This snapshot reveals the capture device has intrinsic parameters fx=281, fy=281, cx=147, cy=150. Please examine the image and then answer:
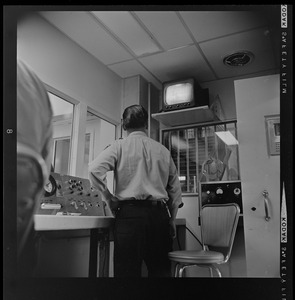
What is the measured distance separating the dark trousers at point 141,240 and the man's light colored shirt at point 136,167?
0.16 feet

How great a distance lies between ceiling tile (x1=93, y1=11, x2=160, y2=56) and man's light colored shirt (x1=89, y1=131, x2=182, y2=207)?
0.87 ft

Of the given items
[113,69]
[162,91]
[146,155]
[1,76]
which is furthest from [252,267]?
[1,76]

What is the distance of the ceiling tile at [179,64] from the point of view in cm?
87

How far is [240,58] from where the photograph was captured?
2.75 ft

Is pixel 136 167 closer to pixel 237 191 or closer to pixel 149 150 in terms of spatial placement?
pixel 149 150

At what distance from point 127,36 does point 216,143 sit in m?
0.43

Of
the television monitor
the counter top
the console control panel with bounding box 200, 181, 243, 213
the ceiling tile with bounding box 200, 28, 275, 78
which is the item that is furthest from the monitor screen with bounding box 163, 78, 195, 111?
the counter top

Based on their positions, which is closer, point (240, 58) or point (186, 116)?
point (240, 58)

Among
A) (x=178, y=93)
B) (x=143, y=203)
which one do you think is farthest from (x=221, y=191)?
(x=178, y=93)

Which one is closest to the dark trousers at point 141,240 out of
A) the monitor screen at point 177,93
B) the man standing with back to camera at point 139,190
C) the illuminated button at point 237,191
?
the man standing with back to camera at point 139,190

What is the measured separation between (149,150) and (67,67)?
1.18 ft

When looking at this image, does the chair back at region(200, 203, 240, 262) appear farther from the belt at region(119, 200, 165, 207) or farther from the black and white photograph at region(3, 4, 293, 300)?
the belt at region(119, 200, 165, 207)

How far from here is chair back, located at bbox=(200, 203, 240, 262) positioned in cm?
84

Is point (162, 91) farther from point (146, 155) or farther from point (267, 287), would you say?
point (267, 287)
